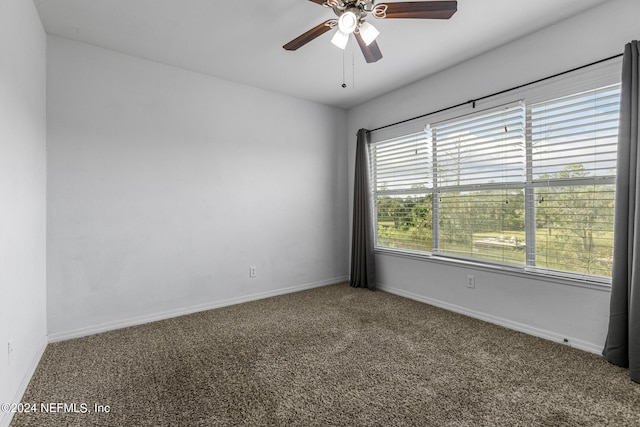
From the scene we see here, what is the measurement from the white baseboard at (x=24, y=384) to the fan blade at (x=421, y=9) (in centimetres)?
306

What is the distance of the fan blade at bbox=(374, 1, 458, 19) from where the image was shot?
1771 mm

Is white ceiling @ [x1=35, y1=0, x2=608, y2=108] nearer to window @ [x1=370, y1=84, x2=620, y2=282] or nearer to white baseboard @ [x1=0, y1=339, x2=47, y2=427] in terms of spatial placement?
window @ [x1=370, y1=84, x2=620, y2=282]

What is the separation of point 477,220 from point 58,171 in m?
3.94

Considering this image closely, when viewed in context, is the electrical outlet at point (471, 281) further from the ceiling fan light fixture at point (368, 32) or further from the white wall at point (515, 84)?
the ceiling fan light fixture at point (368, 32)

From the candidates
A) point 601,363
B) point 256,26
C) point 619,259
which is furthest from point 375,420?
point 256,26

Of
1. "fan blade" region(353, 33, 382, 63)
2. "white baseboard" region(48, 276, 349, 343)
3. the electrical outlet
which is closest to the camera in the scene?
"fan blade" region(353, 33, 382, 63)

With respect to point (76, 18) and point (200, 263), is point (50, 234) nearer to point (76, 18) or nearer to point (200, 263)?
point (200, 263)

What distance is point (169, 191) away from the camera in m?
3.27

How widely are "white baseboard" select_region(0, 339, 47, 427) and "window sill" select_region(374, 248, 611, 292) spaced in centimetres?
356

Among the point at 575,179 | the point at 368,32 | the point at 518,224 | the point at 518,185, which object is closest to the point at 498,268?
the point at 518,224

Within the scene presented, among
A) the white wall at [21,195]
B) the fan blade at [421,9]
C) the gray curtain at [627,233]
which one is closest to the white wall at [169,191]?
the white wall at [21,195]

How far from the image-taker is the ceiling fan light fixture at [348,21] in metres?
1.87

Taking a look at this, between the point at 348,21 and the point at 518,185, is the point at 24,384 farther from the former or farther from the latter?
the point at 518,185

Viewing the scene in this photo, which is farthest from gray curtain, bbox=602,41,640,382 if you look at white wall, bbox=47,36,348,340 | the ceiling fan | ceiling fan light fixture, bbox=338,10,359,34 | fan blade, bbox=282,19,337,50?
white wall, bbox=47,36,348,340
